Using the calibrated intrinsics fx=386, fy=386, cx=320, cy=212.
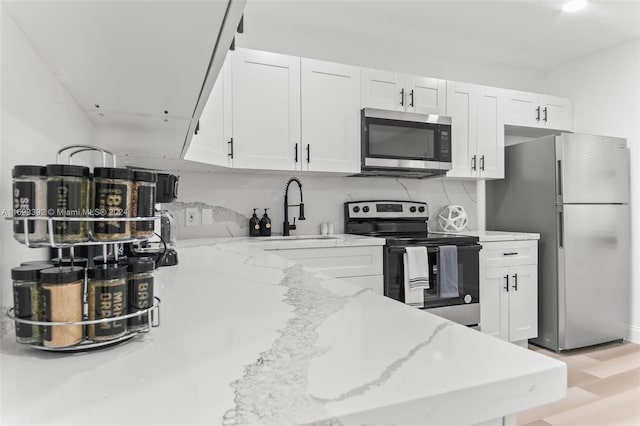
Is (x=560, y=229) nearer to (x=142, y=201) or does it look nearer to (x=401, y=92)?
(x=401, y=92)

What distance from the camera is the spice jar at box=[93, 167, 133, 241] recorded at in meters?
0.60

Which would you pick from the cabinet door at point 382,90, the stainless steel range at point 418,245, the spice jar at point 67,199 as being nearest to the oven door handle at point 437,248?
the stainless steel range at point 418,245

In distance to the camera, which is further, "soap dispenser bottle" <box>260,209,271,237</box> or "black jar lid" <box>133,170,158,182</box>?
"soap dispenser bottle" <box>260,209,271,237</box>

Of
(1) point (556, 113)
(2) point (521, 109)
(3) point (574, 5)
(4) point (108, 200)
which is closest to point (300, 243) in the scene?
(4) point (108, 200)

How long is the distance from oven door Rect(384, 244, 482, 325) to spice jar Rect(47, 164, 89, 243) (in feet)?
7.07

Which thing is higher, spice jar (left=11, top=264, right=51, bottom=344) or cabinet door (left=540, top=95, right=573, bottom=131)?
cabinet door (left=540, top=95, right=573, bottom=131)

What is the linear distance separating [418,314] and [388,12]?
2676mm

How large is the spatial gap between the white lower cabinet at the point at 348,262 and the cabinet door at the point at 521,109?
1.88m

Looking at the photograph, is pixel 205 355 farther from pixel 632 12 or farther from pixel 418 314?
pixel 632 12

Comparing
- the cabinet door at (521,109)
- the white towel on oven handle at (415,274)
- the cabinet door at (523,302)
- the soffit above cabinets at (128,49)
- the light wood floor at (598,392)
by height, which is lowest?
the light wood floor at (598,392)

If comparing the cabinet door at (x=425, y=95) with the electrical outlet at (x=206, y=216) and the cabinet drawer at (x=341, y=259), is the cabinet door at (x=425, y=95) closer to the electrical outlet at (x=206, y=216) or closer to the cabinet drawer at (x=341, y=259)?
the cabinet drawer at (x=341, y=259)

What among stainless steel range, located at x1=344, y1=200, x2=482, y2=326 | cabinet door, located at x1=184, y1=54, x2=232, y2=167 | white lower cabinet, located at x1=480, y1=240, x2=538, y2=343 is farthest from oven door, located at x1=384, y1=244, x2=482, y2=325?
cabinet door, located at x1=184, y1=54, x2=232, y2=167

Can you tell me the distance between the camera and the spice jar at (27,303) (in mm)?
542

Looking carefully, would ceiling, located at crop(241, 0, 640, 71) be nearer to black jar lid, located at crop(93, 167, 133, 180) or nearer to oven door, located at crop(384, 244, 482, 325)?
oven door, located at crop(384, 244, 482, 325)
